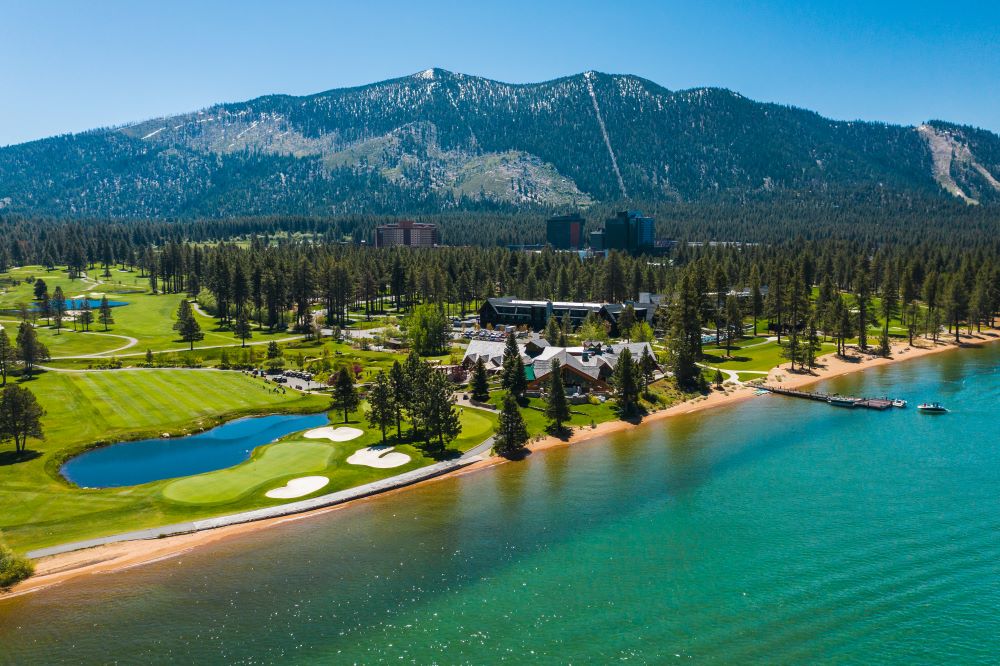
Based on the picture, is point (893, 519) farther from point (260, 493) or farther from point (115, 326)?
point (115, 326)

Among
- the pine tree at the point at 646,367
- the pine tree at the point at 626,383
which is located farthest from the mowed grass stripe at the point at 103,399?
the pine tree at the point at 646,367

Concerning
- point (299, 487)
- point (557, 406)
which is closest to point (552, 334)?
point (557, 406)

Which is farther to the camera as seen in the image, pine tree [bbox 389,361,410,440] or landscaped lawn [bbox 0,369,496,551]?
pine tree [bbox 389,361,410,440]

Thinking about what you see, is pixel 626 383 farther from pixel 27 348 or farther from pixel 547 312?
pixel 27 348

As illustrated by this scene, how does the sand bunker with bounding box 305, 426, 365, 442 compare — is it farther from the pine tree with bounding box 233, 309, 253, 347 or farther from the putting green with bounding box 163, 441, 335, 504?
the pine tree with bounding box 233, 309, 253, 347

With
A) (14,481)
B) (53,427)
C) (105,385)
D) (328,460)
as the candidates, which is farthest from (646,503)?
(105,385)

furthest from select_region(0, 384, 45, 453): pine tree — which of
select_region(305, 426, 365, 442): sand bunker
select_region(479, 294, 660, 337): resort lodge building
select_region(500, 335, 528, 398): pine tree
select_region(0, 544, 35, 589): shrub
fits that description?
select_region(479, 294, 660, 337): resort lodge building
